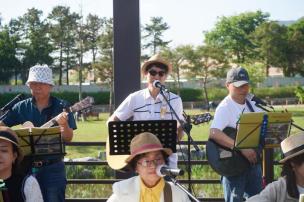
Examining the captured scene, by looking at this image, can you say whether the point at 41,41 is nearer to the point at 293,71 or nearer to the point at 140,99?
the point at 293,71

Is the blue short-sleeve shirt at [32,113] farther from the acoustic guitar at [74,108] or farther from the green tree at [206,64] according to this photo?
the green tree at [206,64]

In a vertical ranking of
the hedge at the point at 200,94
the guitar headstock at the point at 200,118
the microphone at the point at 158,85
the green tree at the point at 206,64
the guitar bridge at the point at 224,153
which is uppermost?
the green tree at the point at 206,64

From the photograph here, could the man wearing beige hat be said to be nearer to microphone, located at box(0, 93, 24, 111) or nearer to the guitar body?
the guitar body

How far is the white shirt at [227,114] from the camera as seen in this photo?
472 cm

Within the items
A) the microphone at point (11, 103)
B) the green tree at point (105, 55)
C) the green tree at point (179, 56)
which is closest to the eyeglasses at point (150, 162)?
the microphone at point (11, 103)

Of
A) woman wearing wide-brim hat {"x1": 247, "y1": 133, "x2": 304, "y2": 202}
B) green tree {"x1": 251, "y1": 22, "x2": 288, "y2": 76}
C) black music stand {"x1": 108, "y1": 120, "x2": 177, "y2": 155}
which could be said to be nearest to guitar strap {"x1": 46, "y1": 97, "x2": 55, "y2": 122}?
black music stand {"x1": 108, "y1": 120, "x2": 177, "y2": 155}

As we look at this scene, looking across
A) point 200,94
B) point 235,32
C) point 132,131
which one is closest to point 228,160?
point 132,131

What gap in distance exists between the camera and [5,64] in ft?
157

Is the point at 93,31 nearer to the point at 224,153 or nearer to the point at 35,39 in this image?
the point at 35,39

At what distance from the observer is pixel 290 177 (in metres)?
3.03

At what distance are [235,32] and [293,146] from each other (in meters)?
69.4

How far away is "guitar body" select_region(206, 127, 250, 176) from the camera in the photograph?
4703 mm

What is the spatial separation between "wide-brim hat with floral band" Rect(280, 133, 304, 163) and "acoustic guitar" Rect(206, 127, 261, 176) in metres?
1.72

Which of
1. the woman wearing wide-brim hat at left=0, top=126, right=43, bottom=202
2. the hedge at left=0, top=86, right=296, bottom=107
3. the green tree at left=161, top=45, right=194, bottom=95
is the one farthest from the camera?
the green tree at left=161, top=45, right=194, bottom=95
